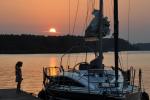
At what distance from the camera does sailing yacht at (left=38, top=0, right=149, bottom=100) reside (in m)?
21.8

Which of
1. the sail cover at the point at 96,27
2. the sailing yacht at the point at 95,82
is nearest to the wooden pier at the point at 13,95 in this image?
the sailing yacht at the point at 95,82

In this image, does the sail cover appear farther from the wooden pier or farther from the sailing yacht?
the wooden pier

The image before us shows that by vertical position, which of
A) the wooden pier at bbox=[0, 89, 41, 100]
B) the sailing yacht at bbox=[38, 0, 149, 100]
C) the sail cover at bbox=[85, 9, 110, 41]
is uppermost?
the sail cover at bbox=[85, 9, 110, 41]

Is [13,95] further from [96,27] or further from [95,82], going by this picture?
[96,27]

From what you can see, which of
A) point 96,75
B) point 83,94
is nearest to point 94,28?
point 96,75

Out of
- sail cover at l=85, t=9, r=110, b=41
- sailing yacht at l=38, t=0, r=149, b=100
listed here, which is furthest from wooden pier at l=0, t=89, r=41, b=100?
sail cover at l=85, t=9, r=110, b=41

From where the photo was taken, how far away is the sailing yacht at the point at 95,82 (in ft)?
71.4

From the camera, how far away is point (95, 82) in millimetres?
22531

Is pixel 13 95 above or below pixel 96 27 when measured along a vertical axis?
below

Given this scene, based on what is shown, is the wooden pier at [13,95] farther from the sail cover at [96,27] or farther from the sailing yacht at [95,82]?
the sail cover at [96,27]

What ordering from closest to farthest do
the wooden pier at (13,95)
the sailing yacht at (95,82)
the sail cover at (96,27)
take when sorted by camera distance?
the sailing yacht at (95,82) < the wooden pier at (13,95) < the sail cover at (96,27)

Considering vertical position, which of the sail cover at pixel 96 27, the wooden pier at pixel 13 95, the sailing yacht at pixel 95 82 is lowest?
the wooden pier at pixel 13 95

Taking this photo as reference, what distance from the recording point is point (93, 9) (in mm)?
25922

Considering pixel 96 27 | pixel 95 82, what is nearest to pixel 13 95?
pixel 95 82
